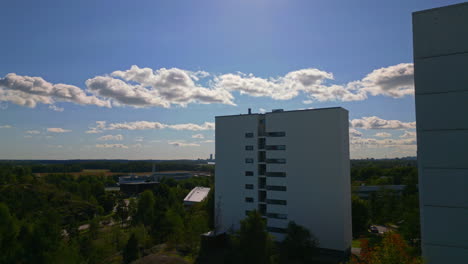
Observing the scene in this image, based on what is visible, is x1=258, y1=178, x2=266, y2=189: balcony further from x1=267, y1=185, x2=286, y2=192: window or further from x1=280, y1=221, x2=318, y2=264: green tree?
x1=280, y1=221, x2=318, y2=264: green tree

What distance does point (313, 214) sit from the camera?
35.9 meters

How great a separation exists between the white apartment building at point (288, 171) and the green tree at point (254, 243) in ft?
30.6

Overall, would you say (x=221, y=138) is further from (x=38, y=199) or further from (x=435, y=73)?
(x=435, y=73)

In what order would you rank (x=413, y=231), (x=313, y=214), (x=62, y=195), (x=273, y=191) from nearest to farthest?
(x=413, y=231), (x=313, y=214), (x=273, y=191), (x=62, y=195)

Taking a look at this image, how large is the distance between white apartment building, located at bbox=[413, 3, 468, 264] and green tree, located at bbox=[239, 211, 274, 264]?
15.7 m

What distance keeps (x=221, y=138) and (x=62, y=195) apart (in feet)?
90.4

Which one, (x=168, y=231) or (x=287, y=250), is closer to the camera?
(x=287, y=250)

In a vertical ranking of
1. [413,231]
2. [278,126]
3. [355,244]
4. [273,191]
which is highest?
[278,126]

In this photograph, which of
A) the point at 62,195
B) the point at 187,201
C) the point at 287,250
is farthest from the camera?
the point at 187,201

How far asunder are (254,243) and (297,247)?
7.02 m

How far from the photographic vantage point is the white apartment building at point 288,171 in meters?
35.1

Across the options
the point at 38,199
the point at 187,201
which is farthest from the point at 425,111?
the point at 187,201

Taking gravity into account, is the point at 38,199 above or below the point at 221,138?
below

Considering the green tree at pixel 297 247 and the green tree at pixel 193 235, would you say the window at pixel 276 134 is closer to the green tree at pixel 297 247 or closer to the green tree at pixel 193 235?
the green tree at pixel 297 247
